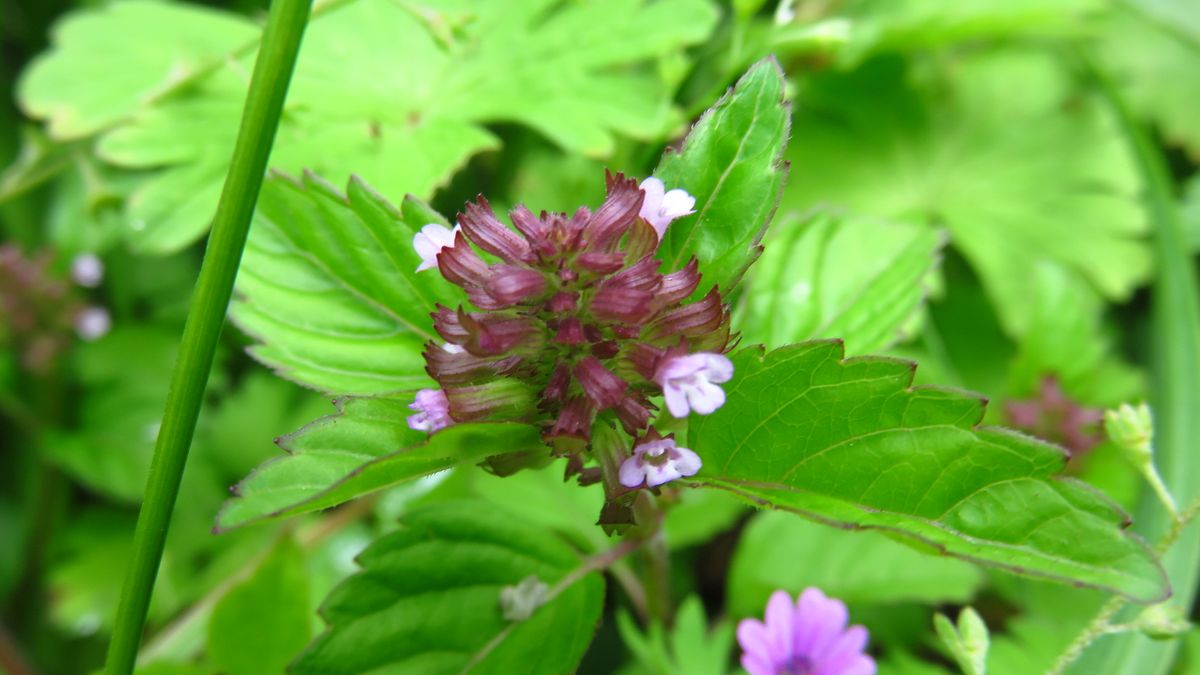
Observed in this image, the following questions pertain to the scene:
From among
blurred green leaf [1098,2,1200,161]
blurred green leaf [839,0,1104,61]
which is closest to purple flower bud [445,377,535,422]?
blurred green leaf [839,0,1104,61]

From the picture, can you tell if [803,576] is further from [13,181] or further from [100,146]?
[13,181]

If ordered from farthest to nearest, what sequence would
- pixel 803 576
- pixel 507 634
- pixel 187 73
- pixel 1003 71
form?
pixel 1003 71 → pixel 187 73 → pixel 803 576 → pixel 507 634

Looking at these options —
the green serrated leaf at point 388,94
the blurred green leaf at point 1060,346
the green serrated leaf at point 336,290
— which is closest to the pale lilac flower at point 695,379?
the green serrated leaf at point 336,290

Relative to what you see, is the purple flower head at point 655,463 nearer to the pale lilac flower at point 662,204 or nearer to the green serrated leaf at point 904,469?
the green serrated leaf at point 904,469

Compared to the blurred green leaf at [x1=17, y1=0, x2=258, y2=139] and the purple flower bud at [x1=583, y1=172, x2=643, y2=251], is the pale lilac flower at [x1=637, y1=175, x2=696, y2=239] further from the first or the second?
the blurred green leaf at [x1=17, y1=0, x2=258, y2=139]

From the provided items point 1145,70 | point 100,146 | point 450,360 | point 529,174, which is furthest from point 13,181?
point 1145,70

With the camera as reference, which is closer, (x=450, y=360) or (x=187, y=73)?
(x=450, y=360)
